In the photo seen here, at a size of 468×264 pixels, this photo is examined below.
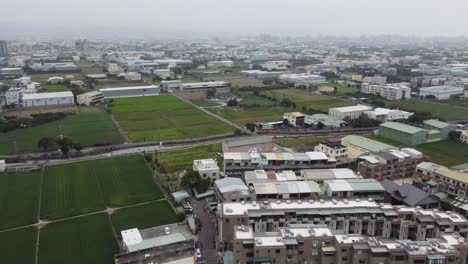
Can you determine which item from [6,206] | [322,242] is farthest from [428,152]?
[6,206]

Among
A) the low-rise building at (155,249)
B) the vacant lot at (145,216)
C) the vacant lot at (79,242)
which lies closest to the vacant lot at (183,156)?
the vacant lot at (145,216)

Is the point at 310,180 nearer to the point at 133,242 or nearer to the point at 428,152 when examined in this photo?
the point at 133,242

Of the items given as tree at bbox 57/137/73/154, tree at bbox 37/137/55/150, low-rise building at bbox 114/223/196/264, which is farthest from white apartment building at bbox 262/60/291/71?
low-rise building at bbox 114/223/196/264

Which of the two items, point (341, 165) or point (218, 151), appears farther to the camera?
point (218, 151)

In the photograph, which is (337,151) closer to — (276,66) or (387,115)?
(387,115)

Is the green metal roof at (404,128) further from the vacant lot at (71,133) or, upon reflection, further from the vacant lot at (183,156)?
the vacant lot at (71,133)

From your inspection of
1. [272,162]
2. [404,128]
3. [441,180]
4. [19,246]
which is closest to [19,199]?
[19,246]
